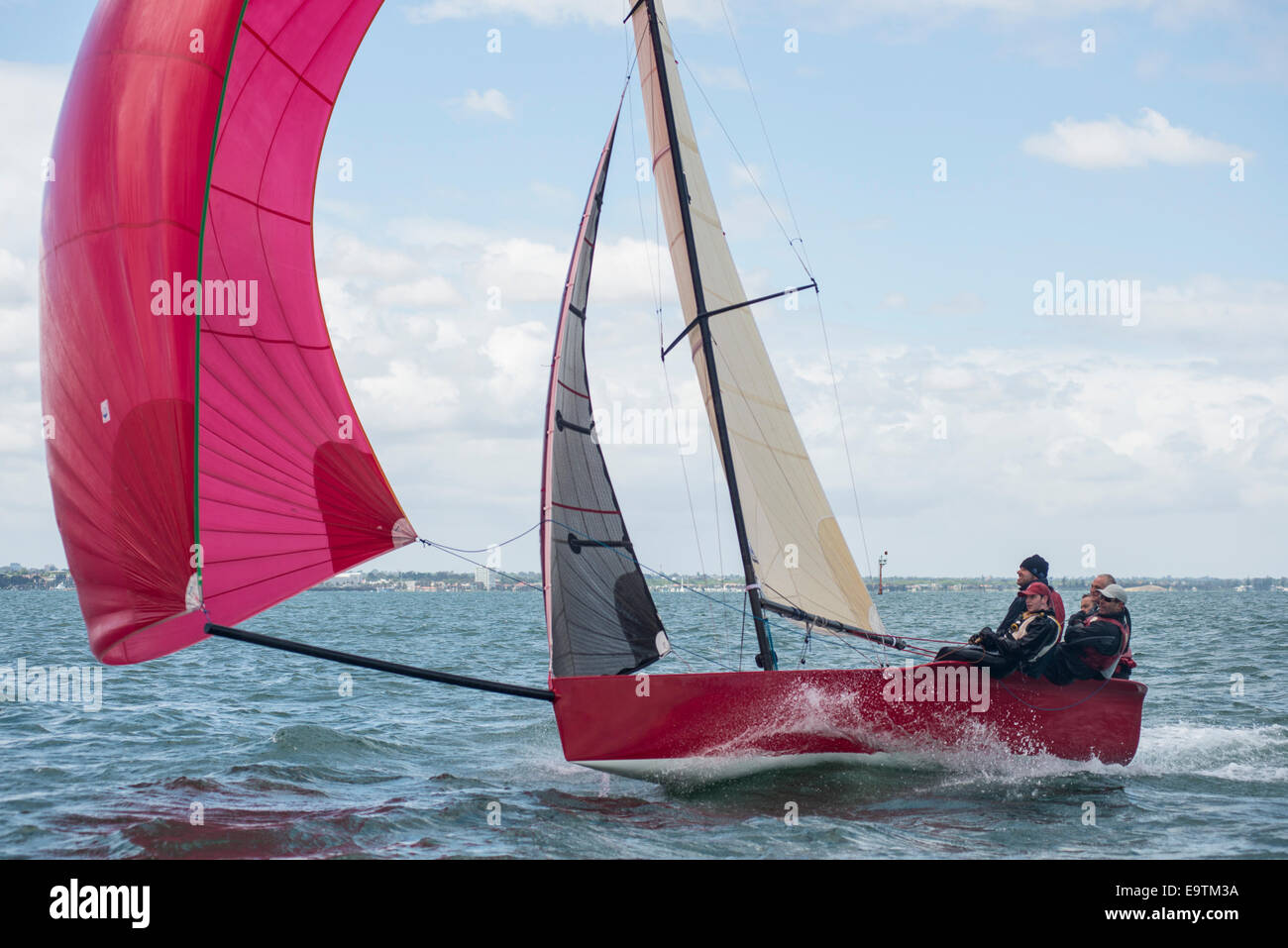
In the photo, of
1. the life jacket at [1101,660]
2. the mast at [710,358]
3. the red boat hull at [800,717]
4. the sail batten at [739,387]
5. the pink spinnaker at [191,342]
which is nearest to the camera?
the pink spinnaker at [191,342]

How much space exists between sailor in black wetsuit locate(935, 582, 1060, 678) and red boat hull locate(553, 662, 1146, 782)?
0.43 ft

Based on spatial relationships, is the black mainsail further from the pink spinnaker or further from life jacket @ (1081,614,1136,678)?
life jacket @ (1081,614,1136,678)

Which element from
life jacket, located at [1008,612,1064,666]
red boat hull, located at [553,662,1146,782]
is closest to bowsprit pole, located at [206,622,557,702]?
red boat hull, located at [553,662,1146,782]

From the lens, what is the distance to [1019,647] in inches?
373

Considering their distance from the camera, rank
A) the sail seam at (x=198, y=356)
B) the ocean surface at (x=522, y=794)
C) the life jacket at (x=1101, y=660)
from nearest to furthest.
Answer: the sail seam at (x=198, y=356), the ocean surface at (x=522, y=794), the life jacket at (x=1101, y=660)

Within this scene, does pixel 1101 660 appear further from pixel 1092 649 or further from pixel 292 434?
pixel 292 434

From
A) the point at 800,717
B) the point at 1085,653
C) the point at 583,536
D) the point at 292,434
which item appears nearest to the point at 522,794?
the point at 583,536

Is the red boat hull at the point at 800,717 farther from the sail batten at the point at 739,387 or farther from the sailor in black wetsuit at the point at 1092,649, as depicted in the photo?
the sail batten at the point at 739,387

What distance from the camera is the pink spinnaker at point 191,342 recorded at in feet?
22.8

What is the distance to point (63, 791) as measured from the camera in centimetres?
902

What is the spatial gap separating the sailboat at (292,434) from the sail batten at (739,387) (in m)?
0.03

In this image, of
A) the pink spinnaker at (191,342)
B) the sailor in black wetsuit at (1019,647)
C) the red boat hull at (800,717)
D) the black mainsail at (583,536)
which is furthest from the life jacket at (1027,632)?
the pink spinnaker at (191,342)
